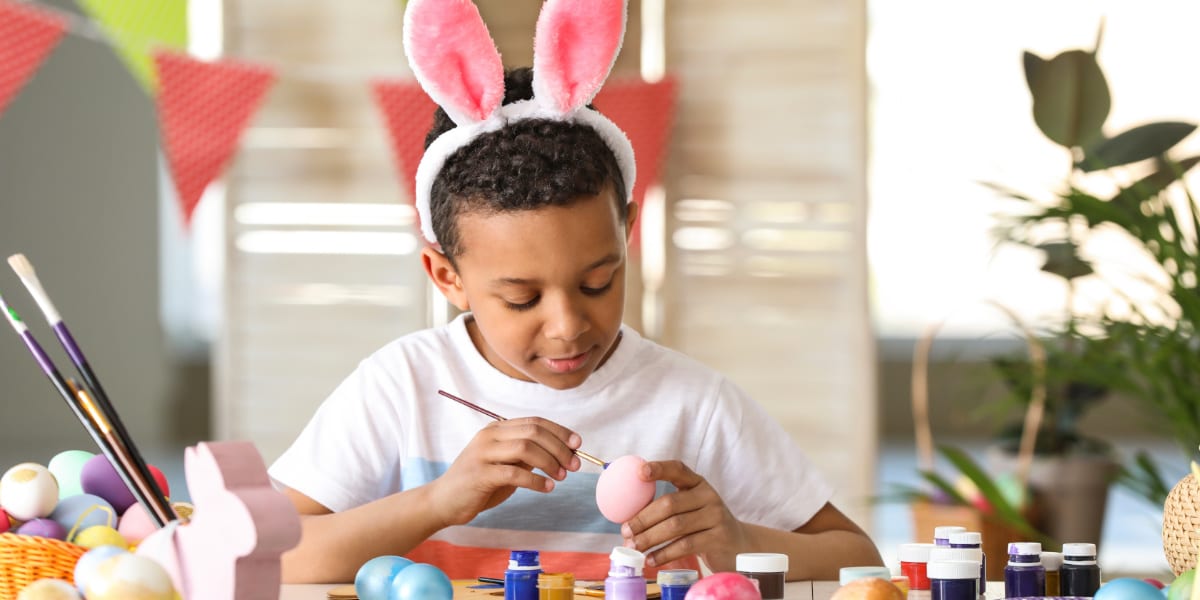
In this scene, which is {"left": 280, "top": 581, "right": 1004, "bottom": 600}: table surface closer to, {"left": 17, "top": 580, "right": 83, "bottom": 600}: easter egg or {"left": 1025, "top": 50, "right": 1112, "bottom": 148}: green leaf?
{"left": 17, "top": 580, "right": 83, "bottom": 600}: easter egg

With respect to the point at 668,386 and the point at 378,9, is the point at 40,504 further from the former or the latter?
the point at 378,9

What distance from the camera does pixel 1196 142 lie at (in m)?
4.62

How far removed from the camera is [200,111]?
3006 millimetres

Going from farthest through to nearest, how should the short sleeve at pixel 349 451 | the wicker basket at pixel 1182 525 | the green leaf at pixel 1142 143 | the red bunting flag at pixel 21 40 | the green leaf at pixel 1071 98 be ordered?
1. the red bunting flag at pixel 21 40
2. the green leaf at pixel 1071 98
3. the green leaf at pixel 1142 143
4. the short sleeve at pixel 349 451
5. the wicker basket at pixel 1182 525

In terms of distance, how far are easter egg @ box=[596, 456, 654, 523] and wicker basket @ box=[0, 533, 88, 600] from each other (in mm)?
422

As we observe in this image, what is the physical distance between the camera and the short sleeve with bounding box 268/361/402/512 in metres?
1.31

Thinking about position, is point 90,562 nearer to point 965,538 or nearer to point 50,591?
point 50,591

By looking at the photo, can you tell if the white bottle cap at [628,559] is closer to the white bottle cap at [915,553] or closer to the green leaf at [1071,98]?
the white bottle cap at [915,553]

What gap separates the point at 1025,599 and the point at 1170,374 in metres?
1.38

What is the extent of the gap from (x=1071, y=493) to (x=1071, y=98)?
0.87 m

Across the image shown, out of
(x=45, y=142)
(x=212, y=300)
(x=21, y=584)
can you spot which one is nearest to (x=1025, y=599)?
(x=21, y=584)

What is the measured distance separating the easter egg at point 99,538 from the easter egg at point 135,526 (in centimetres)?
2

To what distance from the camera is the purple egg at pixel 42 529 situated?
3.13ft

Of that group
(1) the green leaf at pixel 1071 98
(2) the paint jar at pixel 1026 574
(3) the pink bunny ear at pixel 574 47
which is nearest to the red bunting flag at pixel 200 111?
(1) the green leaf at pixel 1071 98
